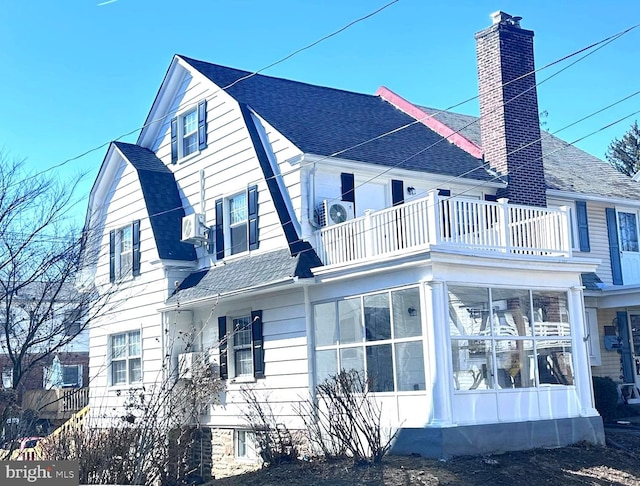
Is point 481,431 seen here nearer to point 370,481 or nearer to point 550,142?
point 370,481

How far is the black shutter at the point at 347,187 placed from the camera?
1630 cm

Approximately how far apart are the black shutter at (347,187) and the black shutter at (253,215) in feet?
6.41

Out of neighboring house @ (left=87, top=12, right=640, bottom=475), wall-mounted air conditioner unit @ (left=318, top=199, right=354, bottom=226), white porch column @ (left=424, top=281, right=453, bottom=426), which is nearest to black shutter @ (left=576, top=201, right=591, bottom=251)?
neighboring house @ (left=87, top=12, right=640, bottom=475)

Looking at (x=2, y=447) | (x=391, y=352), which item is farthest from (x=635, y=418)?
(x=2, y=447)

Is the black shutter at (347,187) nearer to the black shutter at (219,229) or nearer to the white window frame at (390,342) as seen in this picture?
the white window frame at (390,342)

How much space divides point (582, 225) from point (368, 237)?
348 inches

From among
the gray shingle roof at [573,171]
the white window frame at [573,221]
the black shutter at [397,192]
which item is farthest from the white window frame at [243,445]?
the white window frame at [573,221]

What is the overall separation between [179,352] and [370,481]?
822cm

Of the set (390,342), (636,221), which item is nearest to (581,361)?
(390,342)

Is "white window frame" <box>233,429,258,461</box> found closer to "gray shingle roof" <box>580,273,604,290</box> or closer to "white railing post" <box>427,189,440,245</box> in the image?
"white railing post" <box>427,189,440,245</box>

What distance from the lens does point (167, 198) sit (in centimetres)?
1978

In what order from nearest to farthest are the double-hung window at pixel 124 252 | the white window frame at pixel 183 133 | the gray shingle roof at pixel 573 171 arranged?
the white window frame at pixel 183 133 → the double-hung window at pixel 124 252 → the gray shingle roof at pixel 573 171

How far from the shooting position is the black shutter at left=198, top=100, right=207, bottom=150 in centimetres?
1905

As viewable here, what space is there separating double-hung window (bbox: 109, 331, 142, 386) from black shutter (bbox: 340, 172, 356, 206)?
6888 millimetres
